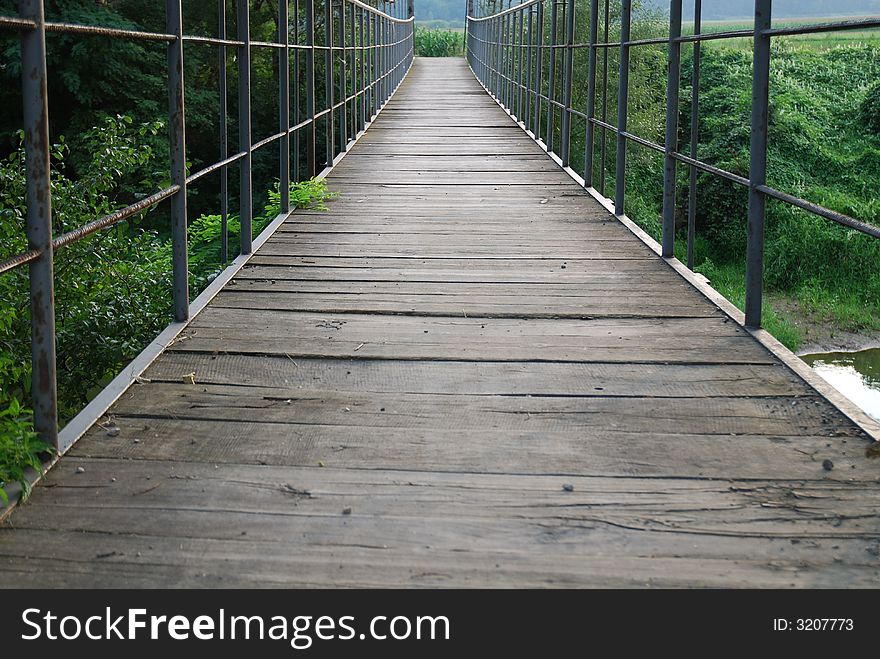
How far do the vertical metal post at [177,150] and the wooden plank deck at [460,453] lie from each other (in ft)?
0.41

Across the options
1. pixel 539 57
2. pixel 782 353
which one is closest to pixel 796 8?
pixel 782 353

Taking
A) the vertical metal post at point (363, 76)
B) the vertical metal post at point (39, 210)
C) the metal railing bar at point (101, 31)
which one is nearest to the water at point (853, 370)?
the vertical metal post at point (363, 76)

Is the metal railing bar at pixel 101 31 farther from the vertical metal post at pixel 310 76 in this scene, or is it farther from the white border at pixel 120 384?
the vertical metal post at pixel 310 76

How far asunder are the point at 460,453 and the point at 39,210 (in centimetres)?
82

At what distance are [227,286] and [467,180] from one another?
9.79 feet

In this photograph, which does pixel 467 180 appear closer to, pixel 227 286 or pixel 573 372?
pixel 227 286

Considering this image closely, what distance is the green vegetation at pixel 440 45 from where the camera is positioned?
3297cm

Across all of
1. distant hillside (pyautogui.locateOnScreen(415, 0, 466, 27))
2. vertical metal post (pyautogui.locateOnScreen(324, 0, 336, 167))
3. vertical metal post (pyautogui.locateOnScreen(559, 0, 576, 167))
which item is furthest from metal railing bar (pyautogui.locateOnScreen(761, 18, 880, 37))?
distant hillside (pyautogui.locateOnScreen(415, 0, 466, 27))

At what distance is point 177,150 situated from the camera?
108 inches

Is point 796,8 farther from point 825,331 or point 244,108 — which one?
point 825,331

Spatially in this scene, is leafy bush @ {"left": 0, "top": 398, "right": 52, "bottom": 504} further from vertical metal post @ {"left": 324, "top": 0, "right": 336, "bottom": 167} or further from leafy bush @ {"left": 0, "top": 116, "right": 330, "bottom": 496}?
vertical metal post @ {"left": 324, "top": 0, "right": 336, "bottom": 167}
